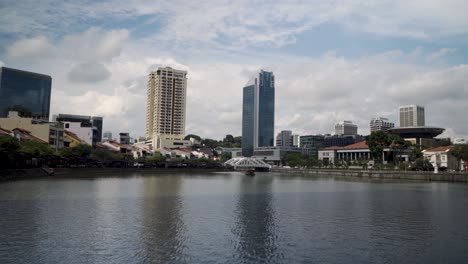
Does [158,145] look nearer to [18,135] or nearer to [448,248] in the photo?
[18,135]

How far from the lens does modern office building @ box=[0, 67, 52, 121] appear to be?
18400cm

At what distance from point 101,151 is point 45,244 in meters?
109

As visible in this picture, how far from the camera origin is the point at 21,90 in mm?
189500

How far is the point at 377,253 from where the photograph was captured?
23.0 m

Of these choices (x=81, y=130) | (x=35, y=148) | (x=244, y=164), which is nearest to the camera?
(x=35, y=148)

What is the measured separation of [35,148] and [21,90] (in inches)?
4843

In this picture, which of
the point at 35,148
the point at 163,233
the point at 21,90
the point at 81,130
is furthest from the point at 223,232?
the point at 21,90

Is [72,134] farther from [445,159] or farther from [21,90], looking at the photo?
[445,159]

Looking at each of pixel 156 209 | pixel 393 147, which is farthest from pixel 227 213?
pixel 393 147

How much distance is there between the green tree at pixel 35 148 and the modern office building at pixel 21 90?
98.1 m

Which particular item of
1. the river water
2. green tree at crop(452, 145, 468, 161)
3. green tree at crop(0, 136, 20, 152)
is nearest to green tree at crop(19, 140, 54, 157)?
green tree at crop(0, 136, 20, 152)

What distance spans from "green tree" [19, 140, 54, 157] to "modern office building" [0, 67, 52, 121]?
322ft

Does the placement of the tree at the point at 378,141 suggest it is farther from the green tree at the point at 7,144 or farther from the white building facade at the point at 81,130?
the green tree at the point at 7,144

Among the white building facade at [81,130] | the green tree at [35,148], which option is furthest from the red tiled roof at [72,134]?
the green tree at [35,148]
